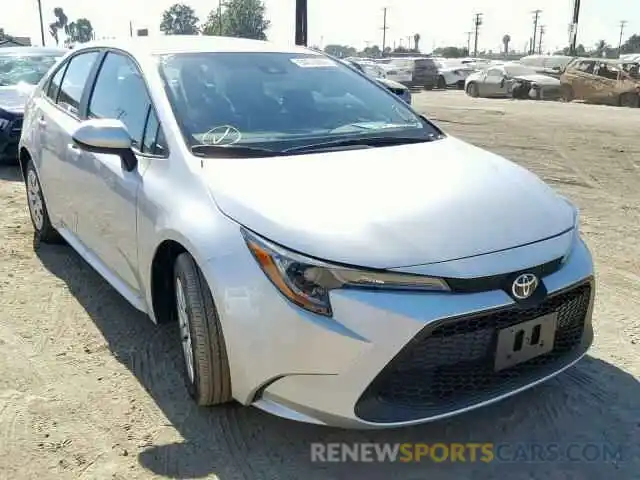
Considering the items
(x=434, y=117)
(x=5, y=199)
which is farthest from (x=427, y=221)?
(x=434, y=117)

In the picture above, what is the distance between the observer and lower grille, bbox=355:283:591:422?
2.34m

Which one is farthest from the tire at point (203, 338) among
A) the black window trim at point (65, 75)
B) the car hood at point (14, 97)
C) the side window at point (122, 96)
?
the car hood at point (14, 97)

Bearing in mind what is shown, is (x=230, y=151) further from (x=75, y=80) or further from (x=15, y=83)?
(x=15, y=83)

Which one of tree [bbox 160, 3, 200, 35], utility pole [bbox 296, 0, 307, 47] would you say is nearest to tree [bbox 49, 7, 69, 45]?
tree [bbox 160, 3, 200, 35]

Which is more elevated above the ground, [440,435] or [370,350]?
[370,350]

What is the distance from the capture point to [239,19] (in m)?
85.6

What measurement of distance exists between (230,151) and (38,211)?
2.68 m

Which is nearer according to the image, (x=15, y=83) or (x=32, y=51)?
(x=15, y=83)

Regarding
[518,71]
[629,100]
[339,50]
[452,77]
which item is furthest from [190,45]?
[339,50]

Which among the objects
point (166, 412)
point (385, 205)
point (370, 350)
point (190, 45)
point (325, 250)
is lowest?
point (166, 412)

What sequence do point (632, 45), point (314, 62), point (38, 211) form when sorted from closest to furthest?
point (314, 62)
point (38, 211)
point (632, 45)

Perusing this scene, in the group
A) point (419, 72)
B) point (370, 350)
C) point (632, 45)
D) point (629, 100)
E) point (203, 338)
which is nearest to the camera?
point (370, 350)

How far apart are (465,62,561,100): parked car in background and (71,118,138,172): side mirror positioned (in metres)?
22.4

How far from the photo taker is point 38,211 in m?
5.05
